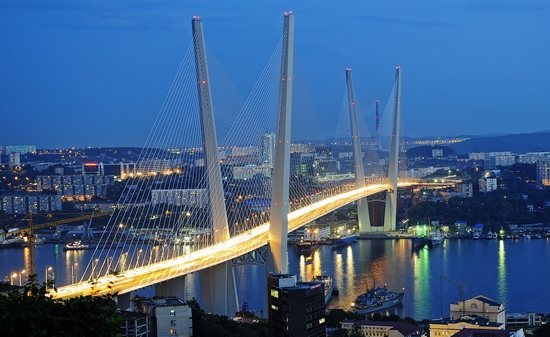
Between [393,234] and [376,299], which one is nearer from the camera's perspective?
[376,299]

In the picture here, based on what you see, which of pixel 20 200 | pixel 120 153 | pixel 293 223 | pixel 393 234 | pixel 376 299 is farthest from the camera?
pixel 120 153

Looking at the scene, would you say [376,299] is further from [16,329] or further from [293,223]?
[16,329]

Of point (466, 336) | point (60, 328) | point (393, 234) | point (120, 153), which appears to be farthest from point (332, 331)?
point (120, 153)

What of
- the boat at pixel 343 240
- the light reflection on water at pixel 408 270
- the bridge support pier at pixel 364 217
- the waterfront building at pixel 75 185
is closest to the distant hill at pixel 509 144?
the waterfront building at pixel 75 185

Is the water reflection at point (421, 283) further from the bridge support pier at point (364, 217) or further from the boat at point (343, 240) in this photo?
the bridge support pier at point (364, 217)

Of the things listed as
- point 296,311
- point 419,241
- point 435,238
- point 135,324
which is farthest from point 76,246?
point 135,324

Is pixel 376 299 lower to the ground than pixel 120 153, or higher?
lower

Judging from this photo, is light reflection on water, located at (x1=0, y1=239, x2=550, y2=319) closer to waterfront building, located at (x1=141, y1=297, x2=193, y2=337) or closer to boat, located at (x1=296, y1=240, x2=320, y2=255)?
boat, located at (x1=296, y1=240, x2=320, y2=255)
